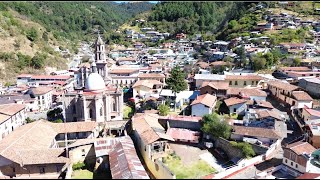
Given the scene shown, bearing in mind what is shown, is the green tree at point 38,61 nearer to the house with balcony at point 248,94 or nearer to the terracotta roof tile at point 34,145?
the terracotta roof tile at point 34,145

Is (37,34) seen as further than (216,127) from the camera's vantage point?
Yes

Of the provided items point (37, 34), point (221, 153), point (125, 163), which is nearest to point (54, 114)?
point (125, 163)

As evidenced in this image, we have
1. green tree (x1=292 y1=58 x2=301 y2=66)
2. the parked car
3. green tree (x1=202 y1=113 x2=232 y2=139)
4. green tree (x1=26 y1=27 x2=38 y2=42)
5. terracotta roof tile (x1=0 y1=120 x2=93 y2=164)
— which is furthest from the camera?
green tree (x1=26 y1=27 x2=38 y2=42)

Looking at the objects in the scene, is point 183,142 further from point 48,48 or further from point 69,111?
point 48,48

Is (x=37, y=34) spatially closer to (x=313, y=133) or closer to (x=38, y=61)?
(x=38, y=61)

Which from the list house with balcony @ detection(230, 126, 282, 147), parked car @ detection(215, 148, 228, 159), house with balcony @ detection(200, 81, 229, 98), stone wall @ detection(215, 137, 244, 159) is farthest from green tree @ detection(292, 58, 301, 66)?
parked car @ detection(215, 148, 228, 159)

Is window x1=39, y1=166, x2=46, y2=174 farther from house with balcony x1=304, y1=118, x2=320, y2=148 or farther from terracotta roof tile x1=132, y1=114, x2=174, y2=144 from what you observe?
house with balcony x1=304, y1=118, x2=320, y2=148
